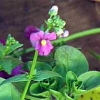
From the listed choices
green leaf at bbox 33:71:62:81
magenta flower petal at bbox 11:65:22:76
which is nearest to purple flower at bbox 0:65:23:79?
magenta flower petal at bbox 11:65:22:76

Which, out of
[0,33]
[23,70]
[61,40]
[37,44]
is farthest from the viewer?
[0,33]

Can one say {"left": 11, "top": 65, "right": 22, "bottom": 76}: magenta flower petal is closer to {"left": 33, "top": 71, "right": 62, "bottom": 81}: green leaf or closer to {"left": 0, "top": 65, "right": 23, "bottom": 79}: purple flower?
{"left": 0, "top": 65, "right": 23, "bottom": 79}: purple flower

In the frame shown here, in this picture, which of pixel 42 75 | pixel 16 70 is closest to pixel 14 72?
pixel 16 70

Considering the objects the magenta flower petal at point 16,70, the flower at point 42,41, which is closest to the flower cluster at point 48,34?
the flower at point 42,41

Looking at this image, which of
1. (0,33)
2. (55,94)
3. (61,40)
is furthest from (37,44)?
(0,33)

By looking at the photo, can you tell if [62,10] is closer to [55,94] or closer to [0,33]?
[0,33]

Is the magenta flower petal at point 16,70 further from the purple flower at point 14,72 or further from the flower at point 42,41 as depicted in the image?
the flower at point 42,41
